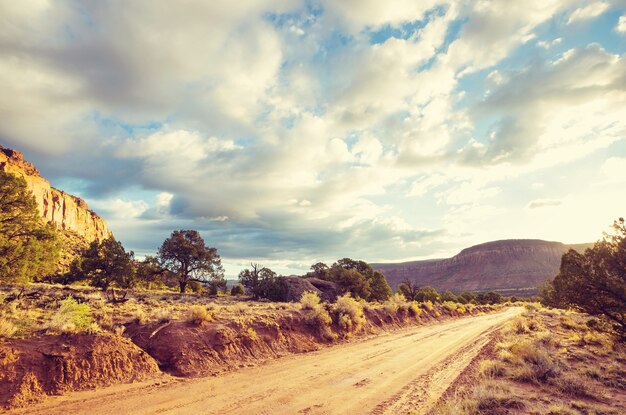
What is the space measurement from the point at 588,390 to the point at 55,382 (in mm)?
15170

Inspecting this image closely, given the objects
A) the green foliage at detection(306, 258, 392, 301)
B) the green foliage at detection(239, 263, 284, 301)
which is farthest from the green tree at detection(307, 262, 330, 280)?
the green foliage at detection(239, 263, 284, 301)

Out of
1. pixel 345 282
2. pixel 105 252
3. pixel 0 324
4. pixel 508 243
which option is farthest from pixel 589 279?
pixel 508 243

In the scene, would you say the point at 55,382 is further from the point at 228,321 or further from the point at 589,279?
the point at 589,279

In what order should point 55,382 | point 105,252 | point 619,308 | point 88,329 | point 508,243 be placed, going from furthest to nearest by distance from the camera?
point 508,243, point 105,252, point 619,308, point 88,329, point 55,382

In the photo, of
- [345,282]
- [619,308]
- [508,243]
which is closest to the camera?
[619,308]

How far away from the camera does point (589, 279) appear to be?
1647cm

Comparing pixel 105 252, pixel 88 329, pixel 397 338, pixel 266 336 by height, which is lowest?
pixel 397 338

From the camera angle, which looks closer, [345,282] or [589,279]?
[589,279]

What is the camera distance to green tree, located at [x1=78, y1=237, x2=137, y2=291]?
3381 cm

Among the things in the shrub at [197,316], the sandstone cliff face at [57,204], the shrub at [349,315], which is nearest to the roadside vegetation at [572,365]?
the shrub at [349,315]

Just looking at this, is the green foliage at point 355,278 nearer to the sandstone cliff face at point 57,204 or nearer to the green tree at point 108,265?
the green tree at point 108,265

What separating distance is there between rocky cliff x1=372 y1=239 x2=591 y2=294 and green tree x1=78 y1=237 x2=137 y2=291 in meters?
132

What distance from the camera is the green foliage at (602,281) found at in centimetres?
1563

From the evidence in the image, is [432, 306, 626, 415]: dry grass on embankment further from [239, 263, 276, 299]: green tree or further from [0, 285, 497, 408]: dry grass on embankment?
[239, 263, 276, 299]: green tree
